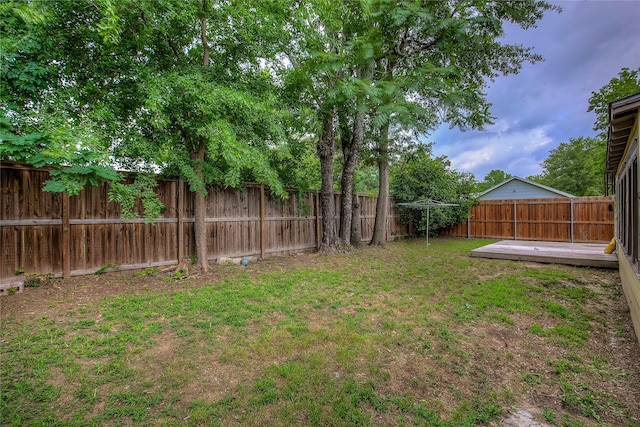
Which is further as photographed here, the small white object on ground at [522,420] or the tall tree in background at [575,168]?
the tall tree in background at [575,168]

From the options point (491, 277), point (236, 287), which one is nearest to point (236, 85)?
point (236, 287)

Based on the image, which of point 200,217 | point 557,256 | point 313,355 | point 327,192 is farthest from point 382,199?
point 313,355

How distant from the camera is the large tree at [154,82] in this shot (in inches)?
136

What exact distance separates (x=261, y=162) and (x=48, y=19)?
10.3 ft

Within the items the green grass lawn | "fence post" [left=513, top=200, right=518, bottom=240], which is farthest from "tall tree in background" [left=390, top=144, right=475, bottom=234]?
the green grass lawn

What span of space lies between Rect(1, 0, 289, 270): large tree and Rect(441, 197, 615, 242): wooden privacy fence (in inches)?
423

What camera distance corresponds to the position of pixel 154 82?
402 centimetres

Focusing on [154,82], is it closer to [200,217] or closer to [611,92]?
[200,217]

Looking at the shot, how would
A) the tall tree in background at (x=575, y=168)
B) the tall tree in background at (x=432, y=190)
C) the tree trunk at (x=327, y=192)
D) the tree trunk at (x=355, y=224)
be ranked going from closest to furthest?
1. the tree trunk at (x=327, y=192)
2. the tree trunk at (x=355, y=224)
3. the tall tree in background at (x=432, y=190)
4. the tall tree in background at (x=575, y=168)

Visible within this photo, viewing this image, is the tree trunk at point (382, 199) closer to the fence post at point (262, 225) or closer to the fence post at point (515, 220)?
the fence post at point (262, 225)

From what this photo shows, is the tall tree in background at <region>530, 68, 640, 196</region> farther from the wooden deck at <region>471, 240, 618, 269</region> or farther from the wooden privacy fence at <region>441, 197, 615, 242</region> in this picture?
the wooden deck at <region>471, 240, 618, 269</region>

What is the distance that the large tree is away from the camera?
345 centimetres

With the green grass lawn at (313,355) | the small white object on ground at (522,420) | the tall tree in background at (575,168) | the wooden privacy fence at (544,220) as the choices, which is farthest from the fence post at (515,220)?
the tall tree in background at (575,168)

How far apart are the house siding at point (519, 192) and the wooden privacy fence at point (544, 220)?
7.93 m
